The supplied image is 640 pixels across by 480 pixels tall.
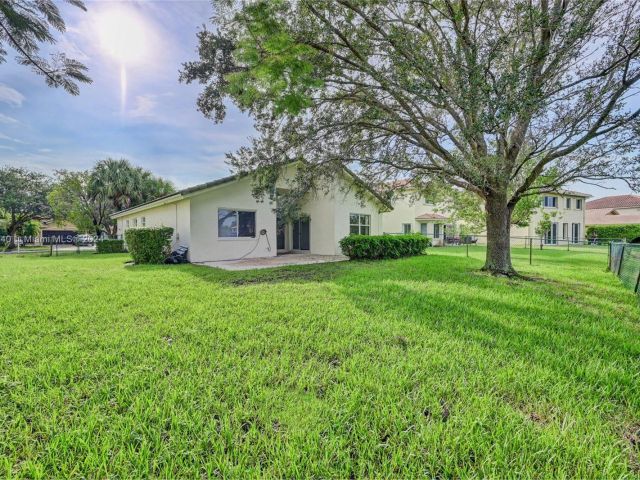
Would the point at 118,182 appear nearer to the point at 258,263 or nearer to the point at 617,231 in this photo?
the point at 258,263

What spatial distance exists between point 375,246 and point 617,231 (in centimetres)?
3448

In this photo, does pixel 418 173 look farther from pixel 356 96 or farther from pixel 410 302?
pixel 410 302

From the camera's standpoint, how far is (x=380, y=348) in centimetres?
377

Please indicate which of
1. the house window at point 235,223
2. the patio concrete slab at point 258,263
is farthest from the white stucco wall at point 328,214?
the house window at point 235,223

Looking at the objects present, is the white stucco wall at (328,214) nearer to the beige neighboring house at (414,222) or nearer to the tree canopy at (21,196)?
the beige neighboring house at (414,222)

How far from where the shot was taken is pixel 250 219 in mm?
15148

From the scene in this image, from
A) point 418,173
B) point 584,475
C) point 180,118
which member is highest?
point 180,118

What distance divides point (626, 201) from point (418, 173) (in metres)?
51.8

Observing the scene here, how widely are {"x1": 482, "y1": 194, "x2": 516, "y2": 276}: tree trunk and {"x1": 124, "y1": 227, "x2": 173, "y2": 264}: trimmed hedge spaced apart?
12.8 m

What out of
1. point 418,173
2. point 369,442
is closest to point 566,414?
point 369,442

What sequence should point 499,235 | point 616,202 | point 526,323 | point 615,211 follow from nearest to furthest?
point 526,323 < point 499,235 < point 615,211 < point 616,202

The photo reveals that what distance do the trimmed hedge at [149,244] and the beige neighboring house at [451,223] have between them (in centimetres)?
2072

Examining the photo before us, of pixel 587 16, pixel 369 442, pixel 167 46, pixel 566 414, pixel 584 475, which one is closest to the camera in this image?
pixel 584 475

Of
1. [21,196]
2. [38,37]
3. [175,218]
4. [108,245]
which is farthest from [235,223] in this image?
[21,196]
